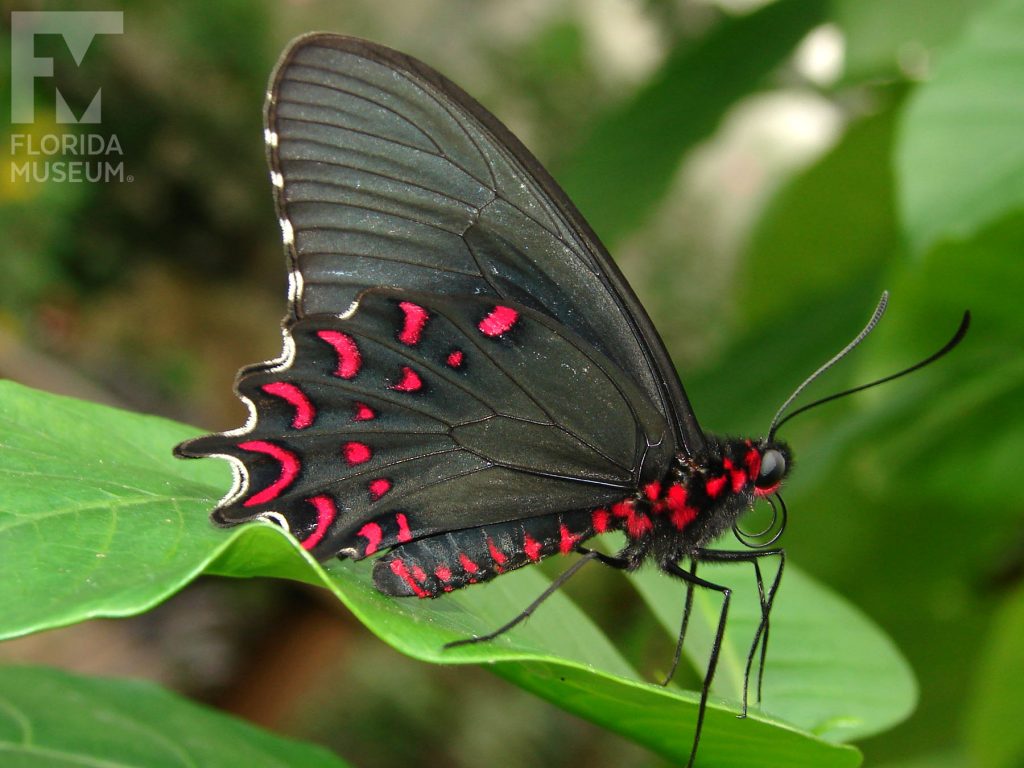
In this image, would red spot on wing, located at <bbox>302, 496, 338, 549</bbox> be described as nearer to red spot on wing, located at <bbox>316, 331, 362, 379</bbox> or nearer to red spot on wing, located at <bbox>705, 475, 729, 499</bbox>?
red spot on wing, located at <bbox>316, 331, 362, 379</bbox>

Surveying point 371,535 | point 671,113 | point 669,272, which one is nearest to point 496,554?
point 371,535

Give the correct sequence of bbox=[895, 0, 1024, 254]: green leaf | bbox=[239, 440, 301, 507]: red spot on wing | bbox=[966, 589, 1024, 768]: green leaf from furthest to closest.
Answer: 1. bbox=[966, 589, 1024, 768]: green leaf
2. bbox=[895, 0, 1024, 254]: green leaf
3. bbox=[239, 440, 301, 507]: red spot on wing

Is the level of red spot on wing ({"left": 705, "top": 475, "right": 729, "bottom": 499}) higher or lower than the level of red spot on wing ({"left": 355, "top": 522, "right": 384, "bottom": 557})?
higher

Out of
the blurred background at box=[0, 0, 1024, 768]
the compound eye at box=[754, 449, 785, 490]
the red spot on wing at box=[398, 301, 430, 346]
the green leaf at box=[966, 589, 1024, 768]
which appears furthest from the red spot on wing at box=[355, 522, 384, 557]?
the green leaf at box=[966, 589, 1024, 768]

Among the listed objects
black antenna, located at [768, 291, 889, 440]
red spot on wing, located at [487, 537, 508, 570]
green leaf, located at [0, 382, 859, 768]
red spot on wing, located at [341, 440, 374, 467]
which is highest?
black antenna, located at [768, 291, 889, 440]

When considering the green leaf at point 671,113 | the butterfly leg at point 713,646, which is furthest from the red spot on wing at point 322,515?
the green leaf at point 671,113

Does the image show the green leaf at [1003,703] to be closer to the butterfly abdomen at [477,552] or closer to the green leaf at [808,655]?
the green leaf at [808,655]
